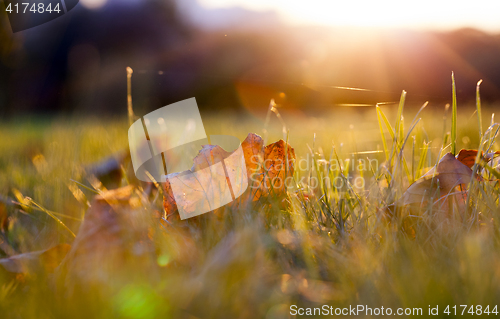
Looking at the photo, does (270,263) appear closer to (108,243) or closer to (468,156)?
(108,243)

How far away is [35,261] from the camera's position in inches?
25.5

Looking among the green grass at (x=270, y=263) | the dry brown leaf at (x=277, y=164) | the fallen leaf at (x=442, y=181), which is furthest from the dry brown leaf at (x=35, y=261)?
the fallen leaf at (x=442, y=181)

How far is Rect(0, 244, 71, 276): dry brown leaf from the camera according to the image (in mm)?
617

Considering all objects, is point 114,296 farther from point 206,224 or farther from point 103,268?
point 206,224

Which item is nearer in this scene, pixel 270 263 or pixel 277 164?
pixel 270 263

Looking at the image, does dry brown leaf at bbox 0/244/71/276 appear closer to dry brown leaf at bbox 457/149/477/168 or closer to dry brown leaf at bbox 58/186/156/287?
dry brown leaf at bbox 58/186/156/287

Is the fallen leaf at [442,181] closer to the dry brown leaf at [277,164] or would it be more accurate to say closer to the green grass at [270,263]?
the green grass at [270,263]

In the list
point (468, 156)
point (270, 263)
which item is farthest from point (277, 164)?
point (468, 156)

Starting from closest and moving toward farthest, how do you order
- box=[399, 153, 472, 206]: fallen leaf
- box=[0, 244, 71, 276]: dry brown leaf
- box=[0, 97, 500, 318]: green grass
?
box=[0, 97, 500, 318]: green grass < box=[0, 244, 71, 276]: dry brown leaf < box=[399, 153, 472, 206]: fallen leaf

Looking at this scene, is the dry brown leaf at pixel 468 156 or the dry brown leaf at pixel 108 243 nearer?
the dry brown leaf at pixel 108 243

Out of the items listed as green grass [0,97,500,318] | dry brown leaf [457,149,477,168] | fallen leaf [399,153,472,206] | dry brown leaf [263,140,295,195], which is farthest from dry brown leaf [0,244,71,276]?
dry brown leaf [457,149,477,168]

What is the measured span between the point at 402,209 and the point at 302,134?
1683mm

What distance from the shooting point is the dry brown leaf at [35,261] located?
24.3 inches

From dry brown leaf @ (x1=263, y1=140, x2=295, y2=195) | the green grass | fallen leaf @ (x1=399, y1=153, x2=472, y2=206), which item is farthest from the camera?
dry brown leaf @ (x1=263, y1=140, x2=295, y2=195)
